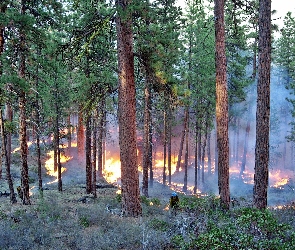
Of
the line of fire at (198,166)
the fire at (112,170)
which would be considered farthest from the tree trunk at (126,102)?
the fire at (112,170)

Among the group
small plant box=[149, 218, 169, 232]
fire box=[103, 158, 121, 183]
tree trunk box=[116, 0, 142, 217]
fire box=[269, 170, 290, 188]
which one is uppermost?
tree trunk box=[116, 0, 142, 217]

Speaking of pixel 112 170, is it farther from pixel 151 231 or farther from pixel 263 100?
pixel 151 231

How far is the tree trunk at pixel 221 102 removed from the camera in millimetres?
11117

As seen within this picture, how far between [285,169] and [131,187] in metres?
48.6

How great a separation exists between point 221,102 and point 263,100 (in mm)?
2247

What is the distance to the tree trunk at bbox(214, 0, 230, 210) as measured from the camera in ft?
36.5

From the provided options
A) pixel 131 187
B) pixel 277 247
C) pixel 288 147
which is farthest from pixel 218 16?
pixel 288 147

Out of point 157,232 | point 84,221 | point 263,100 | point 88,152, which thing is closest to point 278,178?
point 88,152

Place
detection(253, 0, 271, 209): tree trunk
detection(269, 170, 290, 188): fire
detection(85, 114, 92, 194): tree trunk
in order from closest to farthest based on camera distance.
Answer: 1. detection(253, 0, 271, 209): tree trunk
2. detection(85, 114, 92, 194): tree trunk
3. detection(269, 170, 290, 188): fire

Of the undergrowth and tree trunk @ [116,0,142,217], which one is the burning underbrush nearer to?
the undergrowth

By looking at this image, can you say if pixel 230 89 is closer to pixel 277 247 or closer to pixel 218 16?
pixel 218 16

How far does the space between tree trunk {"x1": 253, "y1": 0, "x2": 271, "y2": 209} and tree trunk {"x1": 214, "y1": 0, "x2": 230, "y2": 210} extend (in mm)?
1943

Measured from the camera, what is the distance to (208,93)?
28094 millimetres

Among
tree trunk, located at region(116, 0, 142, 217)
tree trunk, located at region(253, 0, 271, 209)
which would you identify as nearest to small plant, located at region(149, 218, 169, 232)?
tree trunk, located at region(116, 0, 142, 217)
